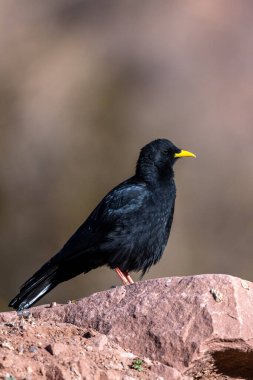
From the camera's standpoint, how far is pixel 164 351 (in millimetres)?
7566

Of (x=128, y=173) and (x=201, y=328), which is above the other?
(x=128, y=173)

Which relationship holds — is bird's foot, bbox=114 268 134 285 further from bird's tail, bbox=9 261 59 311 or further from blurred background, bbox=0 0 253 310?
blurred background, bbox=0 0 253 310

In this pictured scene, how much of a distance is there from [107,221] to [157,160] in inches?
42.8

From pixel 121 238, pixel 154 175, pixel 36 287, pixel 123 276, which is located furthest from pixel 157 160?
pixel 36 287

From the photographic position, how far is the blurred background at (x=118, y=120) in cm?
1866

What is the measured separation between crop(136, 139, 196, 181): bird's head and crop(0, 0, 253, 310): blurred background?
5.98 m

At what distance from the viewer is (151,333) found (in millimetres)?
7672

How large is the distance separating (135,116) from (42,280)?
31.6 ft

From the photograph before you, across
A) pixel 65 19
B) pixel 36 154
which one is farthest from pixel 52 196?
pixel 65 19

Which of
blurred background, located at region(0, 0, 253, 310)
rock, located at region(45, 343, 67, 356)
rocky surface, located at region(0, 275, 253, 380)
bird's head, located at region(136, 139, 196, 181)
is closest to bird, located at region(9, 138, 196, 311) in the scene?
bird's head, located at region(136, 139, 196, 181)

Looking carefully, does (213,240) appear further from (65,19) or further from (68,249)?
A: (68,249)

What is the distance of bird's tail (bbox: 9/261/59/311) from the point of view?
10289 millimetres

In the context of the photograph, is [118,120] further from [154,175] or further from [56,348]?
[56,348]

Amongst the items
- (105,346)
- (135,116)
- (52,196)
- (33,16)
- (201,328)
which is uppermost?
(33,16)
